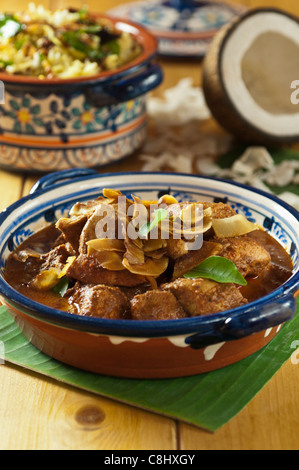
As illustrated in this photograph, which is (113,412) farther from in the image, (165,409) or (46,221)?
(46,221)

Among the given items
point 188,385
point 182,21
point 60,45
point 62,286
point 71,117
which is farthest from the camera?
point 182,21

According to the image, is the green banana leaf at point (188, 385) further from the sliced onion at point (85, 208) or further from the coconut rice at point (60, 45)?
the coconut rice at point (60, 45)

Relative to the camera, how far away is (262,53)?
128 inches

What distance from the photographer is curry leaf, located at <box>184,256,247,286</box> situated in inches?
61.9

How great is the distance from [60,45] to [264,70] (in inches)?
39.7

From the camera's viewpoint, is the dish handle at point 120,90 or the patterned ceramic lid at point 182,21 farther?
the patterned ceramic lid at point 182,21

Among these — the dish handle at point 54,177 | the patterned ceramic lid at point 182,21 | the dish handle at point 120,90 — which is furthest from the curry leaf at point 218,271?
the patterned ceramic lid at point 182,21

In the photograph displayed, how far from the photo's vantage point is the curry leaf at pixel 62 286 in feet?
5.41

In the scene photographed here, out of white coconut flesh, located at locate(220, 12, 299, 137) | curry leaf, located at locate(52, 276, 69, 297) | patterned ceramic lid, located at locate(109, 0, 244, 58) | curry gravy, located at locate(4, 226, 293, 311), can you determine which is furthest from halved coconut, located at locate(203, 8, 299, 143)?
curry leaf, located at locate(52, 276, 69, 297)

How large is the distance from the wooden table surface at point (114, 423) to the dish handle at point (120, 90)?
1238mm

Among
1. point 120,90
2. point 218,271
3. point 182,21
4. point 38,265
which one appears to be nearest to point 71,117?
point 120,90

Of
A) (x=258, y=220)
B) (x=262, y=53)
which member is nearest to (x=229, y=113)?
(x=262, y=53)

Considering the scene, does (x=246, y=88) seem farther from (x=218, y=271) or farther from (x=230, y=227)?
(x=218, y=271)

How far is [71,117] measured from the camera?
8.50 feet
